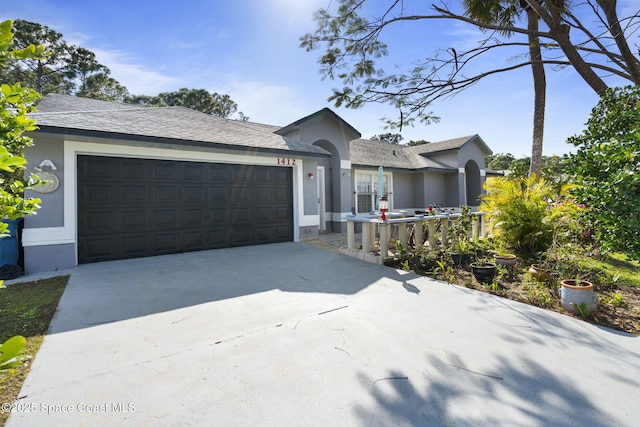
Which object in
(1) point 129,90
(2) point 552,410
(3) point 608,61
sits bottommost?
(2) point 552,410

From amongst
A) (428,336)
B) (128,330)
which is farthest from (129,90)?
(428,336)

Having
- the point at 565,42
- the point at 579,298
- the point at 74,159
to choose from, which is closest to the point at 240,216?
the point at 74,159

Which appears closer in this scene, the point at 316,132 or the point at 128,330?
the point at 128,330

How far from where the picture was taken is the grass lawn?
248 centimetres

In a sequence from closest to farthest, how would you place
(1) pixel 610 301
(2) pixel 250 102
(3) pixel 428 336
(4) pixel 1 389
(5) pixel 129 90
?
(4) pixel 1 389 < (3) pixel 428 336 < (1) pixel 610 301 < (2) pixel 250 102 < (5) pixel 129 90

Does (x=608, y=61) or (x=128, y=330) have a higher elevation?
(x=608, y=61)

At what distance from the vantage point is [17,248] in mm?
6133

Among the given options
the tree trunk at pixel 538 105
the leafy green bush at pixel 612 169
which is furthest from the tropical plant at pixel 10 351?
the tree trunk at pixel 538 105

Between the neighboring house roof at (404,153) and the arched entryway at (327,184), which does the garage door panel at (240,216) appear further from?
the neighboring house roof at (404,153)

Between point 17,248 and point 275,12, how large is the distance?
7.64 m

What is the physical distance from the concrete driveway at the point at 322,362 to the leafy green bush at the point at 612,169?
1.20m

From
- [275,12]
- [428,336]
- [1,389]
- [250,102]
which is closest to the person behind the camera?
[1,389]

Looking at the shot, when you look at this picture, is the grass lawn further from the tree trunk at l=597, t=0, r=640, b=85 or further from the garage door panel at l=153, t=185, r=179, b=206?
the tree trunk at l=597, t=0, r=640, b=85

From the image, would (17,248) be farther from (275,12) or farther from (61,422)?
(275,12)
